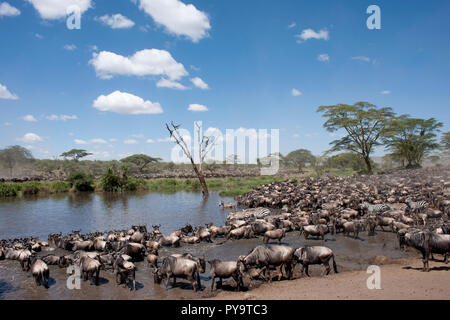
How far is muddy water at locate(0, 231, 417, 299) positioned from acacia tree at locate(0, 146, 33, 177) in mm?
68490

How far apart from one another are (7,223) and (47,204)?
8.41 meters

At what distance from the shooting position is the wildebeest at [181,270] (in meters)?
8.31

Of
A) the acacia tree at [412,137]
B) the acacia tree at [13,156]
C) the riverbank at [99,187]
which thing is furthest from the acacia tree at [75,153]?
the acacia tree at [412,137]

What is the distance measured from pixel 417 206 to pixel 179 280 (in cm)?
1477

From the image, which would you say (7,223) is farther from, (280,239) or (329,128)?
(329,128)

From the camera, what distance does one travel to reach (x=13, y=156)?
220ft

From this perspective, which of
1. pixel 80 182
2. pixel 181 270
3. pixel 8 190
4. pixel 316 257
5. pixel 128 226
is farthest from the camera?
pixel 80 182

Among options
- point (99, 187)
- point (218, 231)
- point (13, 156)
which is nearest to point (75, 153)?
point (13, 156)

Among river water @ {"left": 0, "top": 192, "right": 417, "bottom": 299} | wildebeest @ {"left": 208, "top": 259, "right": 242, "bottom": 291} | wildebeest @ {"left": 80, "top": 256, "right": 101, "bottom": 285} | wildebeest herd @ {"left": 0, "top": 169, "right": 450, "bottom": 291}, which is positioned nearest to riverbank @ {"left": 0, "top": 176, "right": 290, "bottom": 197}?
river water @ {"left": 0, "top": 192, "right": 417, "bottom": 299}

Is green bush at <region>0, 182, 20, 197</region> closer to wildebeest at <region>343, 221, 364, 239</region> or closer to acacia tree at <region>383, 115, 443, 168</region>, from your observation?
wildebeest at <region>343, 221, 364, 239</region>

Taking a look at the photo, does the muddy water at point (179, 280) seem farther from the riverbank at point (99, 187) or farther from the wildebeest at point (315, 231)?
the riverbank at point (99, 187)

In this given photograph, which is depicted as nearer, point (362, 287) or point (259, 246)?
point (362, 287)

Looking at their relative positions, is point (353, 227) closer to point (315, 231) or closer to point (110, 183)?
point (315, 231)
